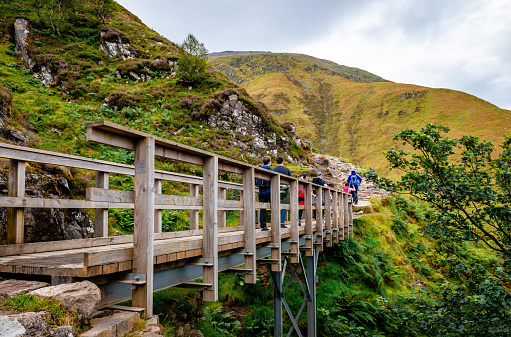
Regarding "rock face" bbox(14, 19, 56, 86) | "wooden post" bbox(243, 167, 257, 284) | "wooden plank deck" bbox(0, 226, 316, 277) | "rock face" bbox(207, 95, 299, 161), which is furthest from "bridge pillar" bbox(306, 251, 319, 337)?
"rock face" bbox(14, 19, 56, 86)

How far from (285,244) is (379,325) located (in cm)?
658

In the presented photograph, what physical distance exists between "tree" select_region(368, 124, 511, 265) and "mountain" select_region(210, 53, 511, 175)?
49.7 metres

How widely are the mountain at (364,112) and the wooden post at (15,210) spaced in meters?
58.7

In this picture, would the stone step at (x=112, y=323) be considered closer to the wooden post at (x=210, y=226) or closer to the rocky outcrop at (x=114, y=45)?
the wooden post at (x=210, y=226)

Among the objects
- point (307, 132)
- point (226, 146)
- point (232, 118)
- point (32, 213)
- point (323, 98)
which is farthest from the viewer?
point (323, 98)

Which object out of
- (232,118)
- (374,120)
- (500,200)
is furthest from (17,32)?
(374,120)

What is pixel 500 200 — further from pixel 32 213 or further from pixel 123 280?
pixel 32 213

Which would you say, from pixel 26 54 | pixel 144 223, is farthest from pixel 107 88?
pixel 144 223

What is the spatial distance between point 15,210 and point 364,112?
103721 millimetres

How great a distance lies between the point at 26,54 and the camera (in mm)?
23156

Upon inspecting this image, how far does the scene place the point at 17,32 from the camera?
81.8 ft

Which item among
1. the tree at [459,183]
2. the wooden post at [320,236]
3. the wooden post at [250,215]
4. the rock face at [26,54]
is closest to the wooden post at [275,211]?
the wooden post at [250,215]

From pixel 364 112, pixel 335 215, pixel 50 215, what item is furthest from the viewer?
pixel 364 112

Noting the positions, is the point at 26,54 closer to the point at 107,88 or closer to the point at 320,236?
the point at 107,88
